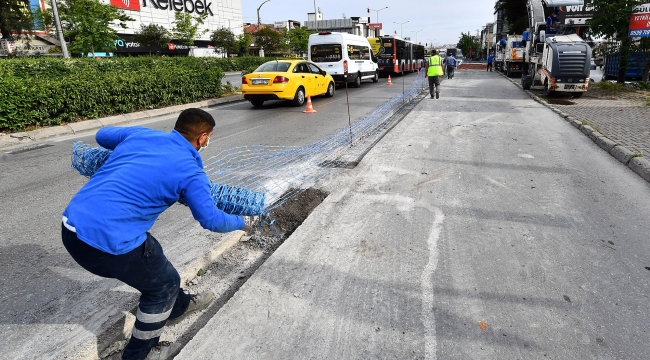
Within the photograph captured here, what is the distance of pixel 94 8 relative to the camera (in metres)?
21.6

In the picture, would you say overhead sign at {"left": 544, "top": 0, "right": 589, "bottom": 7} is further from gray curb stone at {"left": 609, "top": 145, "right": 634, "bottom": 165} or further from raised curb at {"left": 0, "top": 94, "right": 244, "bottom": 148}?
raised curb at {"left": 0, "top": 94, "right": 244, "bottom": 148}

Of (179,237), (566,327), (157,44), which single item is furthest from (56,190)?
(157,44)

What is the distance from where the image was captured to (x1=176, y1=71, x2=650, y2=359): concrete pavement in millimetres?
2592

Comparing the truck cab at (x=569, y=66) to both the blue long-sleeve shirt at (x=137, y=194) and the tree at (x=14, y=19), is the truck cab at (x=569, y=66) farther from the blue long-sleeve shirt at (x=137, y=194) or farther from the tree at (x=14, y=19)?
the tree at (x=14, y=19)

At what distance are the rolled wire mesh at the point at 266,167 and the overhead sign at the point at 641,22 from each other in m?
13.5

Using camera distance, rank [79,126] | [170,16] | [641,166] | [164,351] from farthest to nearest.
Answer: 1. [170,16]
2. [79,126]
3. [641,166]
4. [164,351]

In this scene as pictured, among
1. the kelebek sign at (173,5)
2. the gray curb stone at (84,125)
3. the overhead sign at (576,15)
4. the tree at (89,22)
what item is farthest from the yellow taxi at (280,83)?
the kelebek sign at (173,5)

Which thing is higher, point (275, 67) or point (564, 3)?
point (564, 3)

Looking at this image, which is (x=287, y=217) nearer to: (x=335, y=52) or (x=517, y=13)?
(x=335, y=52)

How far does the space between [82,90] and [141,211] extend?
34.9 ft

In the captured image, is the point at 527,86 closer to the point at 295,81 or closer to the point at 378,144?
the point at 295,81

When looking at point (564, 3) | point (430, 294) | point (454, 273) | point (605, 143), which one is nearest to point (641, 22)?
point (564, 3)

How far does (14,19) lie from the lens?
4178 cm

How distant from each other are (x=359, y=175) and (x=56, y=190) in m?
4.21
